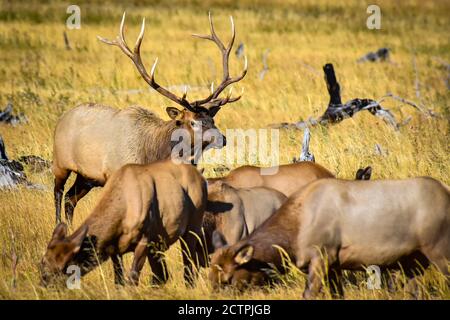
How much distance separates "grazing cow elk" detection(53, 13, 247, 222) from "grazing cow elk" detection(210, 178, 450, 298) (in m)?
3.02

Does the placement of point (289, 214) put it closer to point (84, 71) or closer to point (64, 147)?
point (64, 147)

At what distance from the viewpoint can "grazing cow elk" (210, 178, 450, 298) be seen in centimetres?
696

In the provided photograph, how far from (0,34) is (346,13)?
609 inches

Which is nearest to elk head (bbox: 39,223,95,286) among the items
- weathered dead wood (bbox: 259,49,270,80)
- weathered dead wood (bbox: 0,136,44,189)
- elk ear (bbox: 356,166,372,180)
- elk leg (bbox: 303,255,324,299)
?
elk leg (bbox: 303,255,324,299)

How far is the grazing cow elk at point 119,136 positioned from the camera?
10.2 meters

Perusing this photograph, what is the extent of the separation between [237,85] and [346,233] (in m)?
12.4

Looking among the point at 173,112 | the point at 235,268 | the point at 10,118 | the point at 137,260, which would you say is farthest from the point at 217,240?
the point at 10,118

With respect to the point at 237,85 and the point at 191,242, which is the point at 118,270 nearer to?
the point at 191,242

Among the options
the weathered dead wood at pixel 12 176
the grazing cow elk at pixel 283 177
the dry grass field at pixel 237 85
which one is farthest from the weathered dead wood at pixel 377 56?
the grazing cow elk at pixel 283 177

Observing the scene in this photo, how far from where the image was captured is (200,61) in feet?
74.1

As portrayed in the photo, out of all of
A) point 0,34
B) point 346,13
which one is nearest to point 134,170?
point 0,34

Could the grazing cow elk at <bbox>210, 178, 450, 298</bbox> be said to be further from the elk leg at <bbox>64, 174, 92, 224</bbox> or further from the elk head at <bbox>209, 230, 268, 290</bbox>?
the elk leg at <bbox>64, 174, 92, 224</bbox>

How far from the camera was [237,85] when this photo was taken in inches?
754

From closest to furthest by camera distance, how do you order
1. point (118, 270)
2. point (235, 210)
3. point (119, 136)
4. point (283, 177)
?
point (118, 270) < point (235, 210) < point (283, 177) < point (119, 136)
